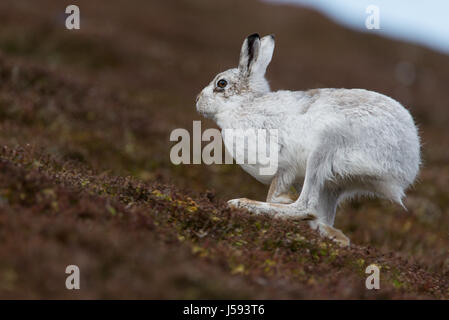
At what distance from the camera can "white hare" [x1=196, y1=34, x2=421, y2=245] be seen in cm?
685

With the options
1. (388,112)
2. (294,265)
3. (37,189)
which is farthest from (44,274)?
(388,112)

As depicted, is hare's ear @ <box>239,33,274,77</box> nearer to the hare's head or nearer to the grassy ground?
the hare's head

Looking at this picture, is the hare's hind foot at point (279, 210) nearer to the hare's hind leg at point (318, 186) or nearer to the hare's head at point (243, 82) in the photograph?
the hare's hind leg at point (318, 186)

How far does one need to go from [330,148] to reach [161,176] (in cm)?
498

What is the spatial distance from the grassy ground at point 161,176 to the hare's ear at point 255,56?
1.84 m

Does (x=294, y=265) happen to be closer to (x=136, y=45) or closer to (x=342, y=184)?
(x=342, y=184)

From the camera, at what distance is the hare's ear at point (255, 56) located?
8094 mm

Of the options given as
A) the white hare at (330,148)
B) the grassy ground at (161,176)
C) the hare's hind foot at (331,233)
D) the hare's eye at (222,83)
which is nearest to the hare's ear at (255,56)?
the hare's eye at (222,83)

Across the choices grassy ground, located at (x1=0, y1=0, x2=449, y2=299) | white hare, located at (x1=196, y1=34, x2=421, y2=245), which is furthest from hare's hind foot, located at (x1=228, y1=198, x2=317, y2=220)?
grassy ground, located at (x1=0, y1=0, x2=449, y2=299)

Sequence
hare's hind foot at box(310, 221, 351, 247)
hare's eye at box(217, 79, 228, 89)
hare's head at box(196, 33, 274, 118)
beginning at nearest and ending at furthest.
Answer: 1. hare's hind foot at box(310, 221, 351, 247)
2. hare's head at box(196, 33, 274, 118)
3. hare's eye at box(217, 79, 228, 89)

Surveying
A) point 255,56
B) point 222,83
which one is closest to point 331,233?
point 222,83

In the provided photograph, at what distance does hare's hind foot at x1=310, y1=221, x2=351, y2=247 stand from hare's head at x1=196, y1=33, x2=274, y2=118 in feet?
6.47

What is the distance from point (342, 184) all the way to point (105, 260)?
141 inches

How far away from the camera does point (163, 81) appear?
21.3 meters
